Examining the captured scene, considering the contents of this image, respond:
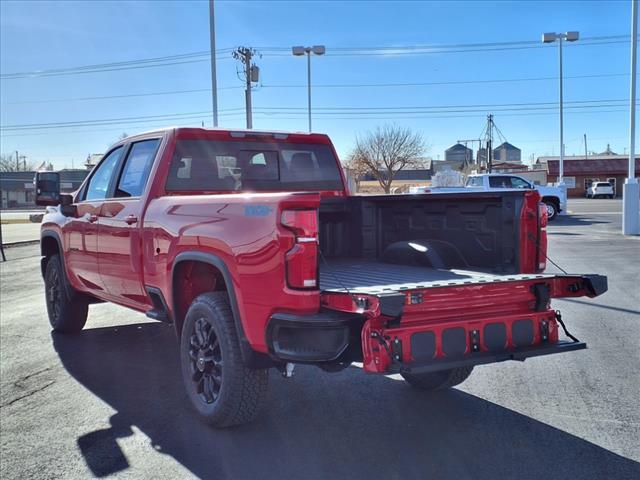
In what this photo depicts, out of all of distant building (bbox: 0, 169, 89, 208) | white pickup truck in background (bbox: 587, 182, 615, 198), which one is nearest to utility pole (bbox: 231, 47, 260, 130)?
white pickup truck in background (bbox: 587, 182, 615, 198)

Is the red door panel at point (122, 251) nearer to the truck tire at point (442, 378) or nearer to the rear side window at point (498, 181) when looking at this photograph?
the truck tire at point (442, 378)

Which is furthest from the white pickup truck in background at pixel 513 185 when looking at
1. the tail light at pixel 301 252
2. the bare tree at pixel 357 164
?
the bare tree at pixel 357 164

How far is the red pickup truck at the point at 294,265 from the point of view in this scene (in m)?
3.56

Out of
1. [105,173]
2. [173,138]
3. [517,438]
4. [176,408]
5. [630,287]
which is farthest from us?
[630,287]

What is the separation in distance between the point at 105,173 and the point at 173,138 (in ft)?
4.73

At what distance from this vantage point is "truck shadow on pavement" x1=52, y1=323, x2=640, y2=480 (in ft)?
12.1

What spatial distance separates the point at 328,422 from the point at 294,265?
4.89 feet

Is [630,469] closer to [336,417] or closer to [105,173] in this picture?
[336,417]

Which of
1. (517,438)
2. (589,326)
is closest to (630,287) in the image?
(589,326)

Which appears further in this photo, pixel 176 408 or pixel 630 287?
Result: pixel 630 287

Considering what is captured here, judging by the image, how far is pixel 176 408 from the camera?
4.86m

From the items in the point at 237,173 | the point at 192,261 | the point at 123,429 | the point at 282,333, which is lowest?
the point at 123,429

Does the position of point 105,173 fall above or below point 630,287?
above

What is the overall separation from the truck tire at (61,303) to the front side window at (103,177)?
1.09 meters
